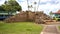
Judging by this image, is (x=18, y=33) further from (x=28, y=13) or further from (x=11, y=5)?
(x=28, y=13)

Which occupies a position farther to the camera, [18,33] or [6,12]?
[6,12]

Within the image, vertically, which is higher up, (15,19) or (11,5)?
(11,5)

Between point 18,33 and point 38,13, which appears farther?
point 38,13

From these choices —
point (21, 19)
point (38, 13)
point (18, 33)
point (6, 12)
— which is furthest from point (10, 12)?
point (18, 33)

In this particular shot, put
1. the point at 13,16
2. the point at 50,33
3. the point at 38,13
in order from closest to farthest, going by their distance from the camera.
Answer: the point at 50,33 < the point at 13,16 < the point at 38,13

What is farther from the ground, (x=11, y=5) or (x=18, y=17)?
(x=11, y=5)

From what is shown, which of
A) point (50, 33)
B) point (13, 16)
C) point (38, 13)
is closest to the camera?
point (50, 33)

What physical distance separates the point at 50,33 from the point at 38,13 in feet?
38.4

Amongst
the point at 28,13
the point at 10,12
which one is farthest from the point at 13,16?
the point at 28,13

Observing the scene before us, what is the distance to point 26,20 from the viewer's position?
20.5 m

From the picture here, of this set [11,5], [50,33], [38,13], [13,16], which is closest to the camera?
[50,33]

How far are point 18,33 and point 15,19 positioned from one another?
11057mm

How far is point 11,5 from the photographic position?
18.9m

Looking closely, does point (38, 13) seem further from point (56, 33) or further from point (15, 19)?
Result: point (56, 33)
